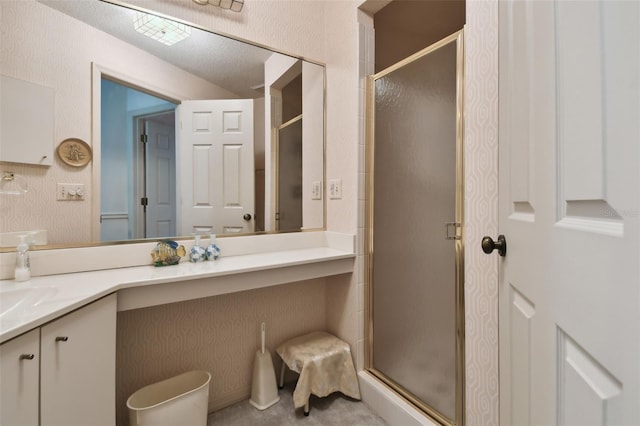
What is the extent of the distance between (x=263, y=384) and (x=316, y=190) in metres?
1.17

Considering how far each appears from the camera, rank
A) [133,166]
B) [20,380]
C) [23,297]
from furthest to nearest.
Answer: [133,166] < [23,297] < [20,380]

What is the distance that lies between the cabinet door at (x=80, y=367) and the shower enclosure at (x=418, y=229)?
1248 millimetres

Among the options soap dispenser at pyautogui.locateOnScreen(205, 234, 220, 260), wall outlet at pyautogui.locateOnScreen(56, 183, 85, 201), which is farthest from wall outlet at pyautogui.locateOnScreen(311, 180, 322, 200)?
wall outlet at pyautogui.locateOnScreen(56, 183, 85, 201)

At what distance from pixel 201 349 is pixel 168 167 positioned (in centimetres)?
97

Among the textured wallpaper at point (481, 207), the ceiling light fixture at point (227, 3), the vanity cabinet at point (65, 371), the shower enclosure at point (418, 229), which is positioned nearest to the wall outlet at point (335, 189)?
the shower enclosure at point (418, 229)

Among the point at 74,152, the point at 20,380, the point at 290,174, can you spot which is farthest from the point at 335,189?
the point at 20,380

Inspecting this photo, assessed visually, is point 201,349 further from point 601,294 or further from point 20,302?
point 601,294

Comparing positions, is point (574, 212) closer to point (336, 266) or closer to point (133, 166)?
point (336, 266)

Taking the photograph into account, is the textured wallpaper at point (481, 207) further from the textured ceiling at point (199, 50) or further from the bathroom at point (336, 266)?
the textured ceiling at point (199, 50)

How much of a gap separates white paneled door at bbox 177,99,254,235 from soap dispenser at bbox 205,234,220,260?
3.3 inches

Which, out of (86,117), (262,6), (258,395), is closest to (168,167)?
(86,117)

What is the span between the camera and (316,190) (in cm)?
193

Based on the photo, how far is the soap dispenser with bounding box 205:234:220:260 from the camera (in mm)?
1499

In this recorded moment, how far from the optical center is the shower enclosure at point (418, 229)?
4.09 ft
